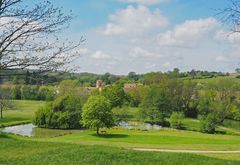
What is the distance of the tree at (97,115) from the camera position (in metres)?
47.3

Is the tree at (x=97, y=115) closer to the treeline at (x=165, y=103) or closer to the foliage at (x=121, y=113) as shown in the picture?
the treeline at (x=165, y=103)

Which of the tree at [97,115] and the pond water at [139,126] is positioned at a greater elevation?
the tree at [97,115]

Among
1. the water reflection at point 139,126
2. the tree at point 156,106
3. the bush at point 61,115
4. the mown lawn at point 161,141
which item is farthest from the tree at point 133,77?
the mown lawn at point 161,141

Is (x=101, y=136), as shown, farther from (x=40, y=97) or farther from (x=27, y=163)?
(x=40, y=97)

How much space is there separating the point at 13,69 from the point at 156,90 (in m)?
67.9

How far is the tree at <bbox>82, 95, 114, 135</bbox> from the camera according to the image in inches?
1864

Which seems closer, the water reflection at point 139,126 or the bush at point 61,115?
the bush at point 61,115

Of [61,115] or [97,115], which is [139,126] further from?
[97,115]

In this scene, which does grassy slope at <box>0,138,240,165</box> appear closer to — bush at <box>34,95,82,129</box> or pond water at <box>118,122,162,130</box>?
bush at <box>34,95,82,129</box>

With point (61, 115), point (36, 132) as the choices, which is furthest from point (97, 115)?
point (61, 115)

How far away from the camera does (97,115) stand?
157 feet

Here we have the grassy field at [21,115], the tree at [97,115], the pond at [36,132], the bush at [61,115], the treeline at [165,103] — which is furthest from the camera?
the grassy field at [21,115]

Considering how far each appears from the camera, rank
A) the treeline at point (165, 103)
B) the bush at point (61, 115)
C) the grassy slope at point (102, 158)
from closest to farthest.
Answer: the grassy slope at point (102, 158), the bush at point (61, 115), the treeline at point (165, 103)

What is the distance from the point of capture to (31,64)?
27.8 ft
